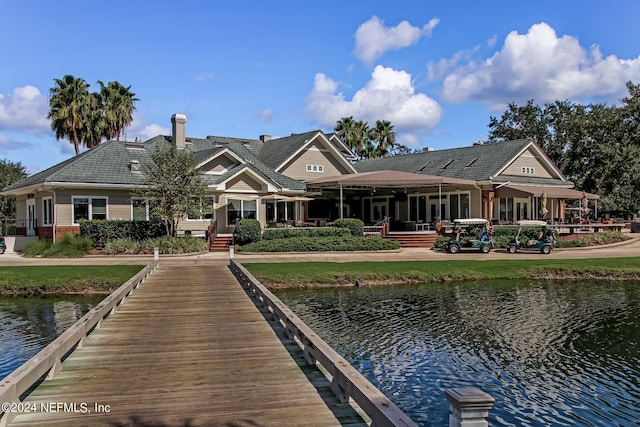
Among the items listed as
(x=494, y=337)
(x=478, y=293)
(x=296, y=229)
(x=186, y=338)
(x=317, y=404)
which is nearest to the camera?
(x=317, y=404)

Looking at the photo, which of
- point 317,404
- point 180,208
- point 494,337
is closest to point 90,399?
point 317,404

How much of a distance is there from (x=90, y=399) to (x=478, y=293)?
13.8 m

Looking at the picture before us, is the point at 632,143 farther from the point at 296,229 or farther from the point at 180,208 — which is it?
the point at 180,208

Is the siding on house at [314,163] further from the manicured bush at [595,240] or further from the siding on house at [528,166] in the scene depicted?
Answer: the manicured bush at [595,240]

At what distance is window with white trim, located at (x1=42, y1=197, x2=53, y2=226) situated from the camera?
2933 centimetres

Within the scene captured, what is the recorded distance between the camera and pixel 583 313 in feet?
47.4

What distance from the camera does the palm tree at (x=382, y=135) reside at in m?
59.1

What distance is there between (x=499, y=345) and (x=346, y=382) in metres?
6.48

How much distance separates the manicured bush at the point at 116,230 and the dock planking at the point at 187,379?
17839mm

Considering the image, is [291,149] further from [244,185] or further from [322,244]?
[322,244]

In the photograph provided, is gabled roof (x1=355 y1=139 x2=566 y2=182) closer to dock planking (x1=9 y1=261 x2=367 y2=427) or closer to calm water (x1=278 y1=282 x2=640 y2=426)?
calm water (x1=278 y1=282 x2=640 y2=426)

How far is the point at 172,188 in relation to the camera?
88.7ft

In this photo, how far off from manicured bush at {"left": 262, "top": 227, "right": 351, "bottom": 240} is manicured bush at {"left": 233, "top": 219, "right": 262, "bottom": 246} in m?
0.65

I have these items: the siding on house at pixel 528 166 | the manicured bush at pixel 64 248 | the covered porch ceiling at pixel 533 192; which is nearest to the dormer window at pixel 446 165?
the siding on house at pixel 528 166
